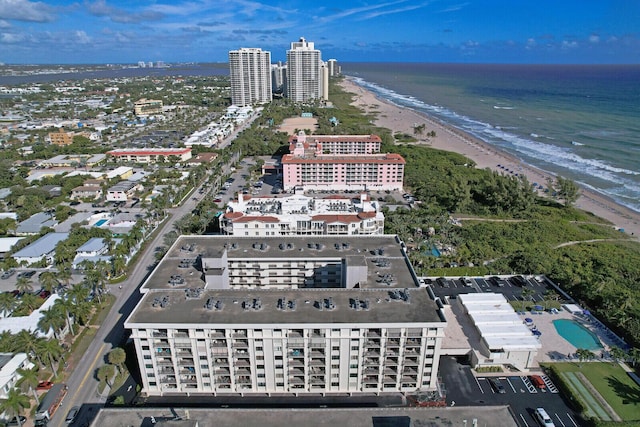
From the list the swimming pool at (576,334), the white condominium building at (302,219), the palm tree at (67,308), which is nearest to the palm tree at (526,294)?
the swimming pool at (576,334)

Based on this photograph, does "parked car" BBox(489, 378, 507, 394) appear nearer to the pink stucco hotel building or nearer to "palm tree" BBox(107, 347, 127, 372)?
"palm tree" BBox(107, 347, 127, 372)

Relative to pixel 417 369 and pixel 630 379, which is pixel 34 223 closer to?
pixel 417 369

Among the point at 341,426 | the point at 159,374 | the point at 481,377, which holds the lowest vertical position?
the point at 481,377

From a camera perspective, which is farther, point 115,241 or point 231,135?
point 231,135

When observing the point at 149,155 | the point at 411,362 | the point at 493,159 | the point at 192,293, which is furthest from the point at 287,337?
the point at 493,159

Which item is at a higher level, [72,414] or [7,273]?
[72,414]

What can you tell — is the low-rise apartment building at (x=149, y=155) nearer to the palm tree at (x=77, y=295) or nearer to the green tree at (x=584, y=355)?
the palm tree at (x=77, y=295)

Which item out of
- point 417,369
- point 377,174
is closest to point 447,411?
point 417,369

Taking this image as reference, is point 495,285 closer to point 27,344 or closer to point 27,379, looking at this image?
point 27,379
